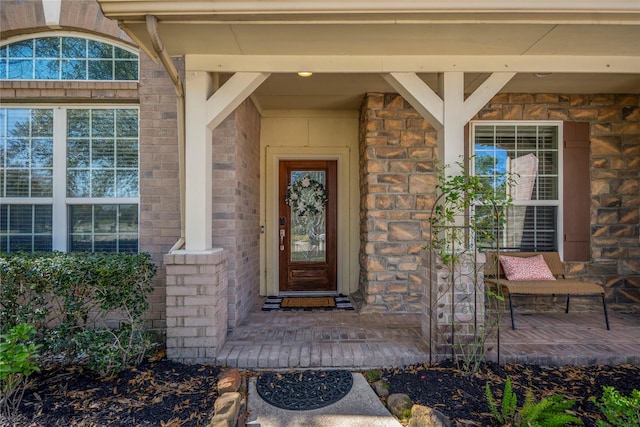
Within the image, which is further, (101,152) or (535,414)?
(101,152)

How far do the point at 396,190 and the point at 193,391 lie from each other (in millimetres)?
2798

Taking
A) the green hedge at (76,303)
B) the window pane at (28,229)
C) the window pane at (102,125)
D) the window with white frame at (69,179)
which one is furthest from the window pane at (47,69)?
the green hedge at (76,303)

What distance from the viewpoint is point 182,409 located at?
6.81 feet

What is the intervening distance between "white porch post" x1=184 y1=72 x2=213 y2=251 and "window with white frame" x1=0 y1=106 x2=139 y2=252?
1.07 metres

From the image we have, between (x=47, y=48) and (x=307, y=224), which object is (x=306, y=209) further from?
(x=47, y=48)

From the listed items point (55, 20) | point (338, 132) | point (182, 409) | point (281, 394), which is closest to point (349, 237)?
point (338, 132)

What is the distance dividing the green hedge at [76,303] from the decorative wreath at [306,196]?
2538 millimetres

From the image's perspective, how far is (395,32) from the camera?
2469 millimetres

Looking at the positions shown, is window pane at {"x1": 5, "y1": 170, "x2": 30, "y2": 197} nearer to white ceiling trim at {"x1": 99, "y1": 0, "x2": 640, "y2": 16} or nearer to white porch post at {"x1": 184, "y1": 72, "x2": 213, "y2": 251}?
white porch post at {"x1": 184, "y1": 72, "x2": 213, "y2": 251}

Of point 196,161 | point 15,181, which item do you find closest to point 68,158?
point 15,181

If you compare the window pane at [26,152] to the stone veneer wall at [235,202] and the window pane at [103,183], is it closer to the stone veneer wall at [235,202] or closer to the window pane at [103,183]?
the window pane at [103,183]

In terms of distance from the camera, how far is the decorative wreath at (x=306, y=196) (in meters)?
4.91

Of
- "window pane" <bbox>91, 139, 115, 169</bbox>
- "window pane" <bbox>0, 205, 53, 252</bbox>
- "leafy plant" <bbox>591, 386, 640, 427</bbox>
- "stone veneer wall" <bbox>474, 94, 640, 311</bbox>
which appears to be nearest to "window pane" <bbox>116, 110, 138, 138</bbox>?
"window pane" <bbox>91, 139, 115, 169</bbox>

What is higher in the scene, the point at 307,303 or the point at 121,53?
the point at 121,53
